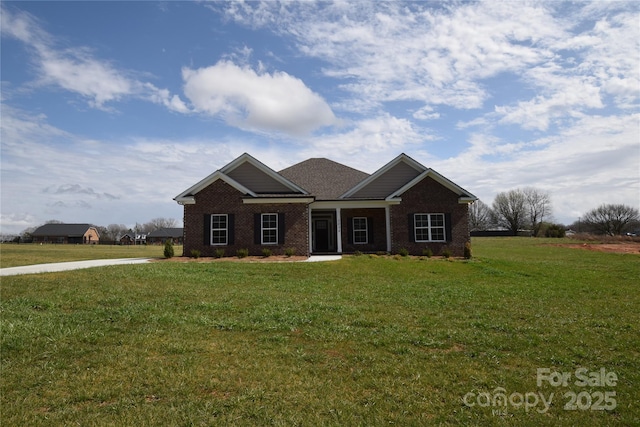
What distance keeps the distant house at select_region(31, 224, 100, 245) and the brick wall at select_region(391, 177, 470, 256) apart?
82.5m

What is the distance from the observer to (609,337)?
6.88 m

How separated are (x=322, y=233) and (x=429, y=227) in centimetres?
722

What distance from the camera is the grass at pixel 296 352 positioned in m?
4.25

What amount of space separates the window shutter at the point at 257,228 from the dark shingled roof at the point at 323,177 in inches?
169

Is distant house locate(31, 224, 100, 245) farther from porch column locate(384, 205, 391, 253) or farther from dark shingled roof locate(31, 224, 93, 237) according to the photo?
porch column locate(384, 205, 391, 253)

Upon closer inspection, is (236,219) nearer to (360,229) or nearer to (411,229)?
(360,229)

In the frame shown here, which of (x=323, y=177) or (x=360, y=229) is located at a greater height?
(x=323, y=177)

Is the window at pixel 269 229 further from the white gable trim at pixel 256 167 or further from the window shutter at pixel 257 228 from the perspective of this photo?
the white gable trim at pixel 256 167

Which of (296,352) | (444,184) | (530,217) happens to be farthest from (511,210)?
(296,352)

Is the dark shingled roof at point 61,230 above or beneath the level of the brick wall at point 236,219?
above

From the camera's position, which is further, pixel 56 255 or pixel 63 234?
pixel 63 234

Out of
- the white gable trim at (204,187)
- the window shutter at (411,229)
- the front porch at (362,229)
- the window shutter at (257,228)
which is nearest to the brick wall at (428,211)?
the window shutter at (411,229)

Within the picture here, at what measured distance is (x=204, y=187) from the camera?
2183 centimetres

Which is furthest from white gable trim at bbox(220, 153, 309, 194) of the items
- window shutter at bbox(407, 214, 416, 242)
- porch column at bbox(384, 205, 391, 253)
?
window shutter at bbox(407, 214, 416, 242)
